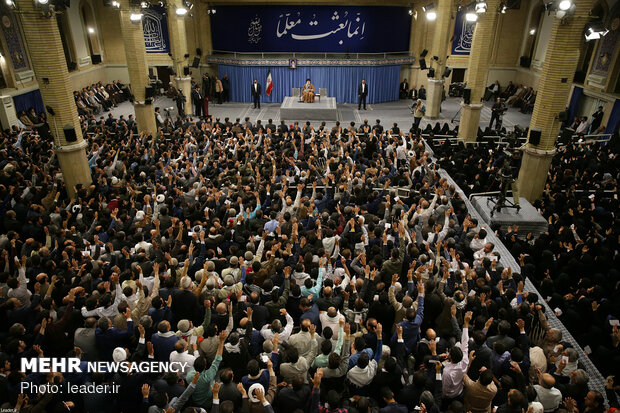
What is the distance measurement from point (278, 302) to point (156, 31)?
19.5 m

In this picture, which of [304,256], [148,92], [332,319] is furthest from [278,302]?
[148,92]

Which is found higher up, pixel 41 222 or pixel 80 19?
pixel 80 19

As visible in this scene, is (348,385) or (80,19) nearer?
(348,385)

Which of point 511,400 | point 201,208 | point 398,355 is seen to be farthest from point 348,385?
point 201,208

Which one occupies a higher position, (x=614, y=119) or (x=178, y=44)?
(x=178, y=44)

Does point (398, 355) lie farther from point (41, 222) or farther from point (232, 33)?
point (232, 33)

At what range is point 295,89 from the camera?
17562 millimetres

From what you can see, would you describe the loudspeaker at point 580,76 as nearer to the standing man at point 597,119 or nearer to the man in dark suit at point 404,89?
the standing man at point 597,119

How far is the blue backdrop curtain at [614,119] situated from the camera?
1311 cm

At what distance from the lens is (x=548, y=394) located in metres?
3.45

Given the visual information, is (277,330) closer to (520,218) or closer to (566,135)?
(520,218)

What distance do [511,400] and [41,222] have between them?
6.53 metres

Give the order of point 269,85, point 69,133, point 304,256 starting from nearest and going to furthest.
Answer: point 304,256
point 69,133
point 269,85

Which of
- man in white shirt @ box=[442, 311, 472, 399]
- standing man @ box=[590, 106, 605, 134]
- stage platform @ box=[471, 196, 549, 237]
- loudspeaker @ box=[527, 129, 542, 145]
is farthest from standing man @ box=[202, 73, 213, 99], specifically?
man in white shirt @ box=[442, 311, 472, 399]
